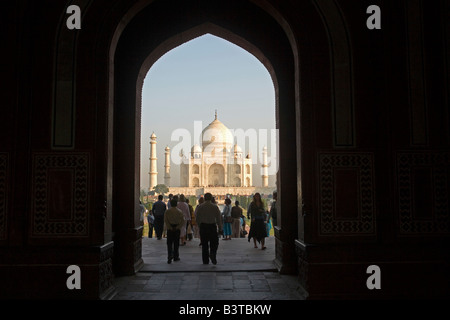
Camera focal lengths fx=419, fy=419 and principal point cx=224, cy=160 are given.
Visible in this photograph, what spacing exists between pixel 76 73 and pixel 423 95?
11.1 ft

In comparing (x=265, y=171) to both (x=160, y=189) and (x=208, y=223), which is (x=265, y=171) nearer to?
(x=160, y=189)

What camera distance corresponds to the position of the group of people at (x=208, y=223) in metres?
6.30

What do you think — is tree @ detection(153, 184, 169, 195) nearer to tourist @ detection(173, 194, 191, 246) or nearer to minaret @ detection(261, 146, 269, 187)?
minaret @ detection(261, 146, 269, 187)

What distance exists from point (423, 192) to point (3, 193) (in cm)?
398

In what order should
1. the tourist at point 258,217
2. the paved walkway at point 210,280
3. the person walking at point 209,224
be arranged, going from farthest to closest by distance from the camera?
the tourist at point 258,217 < the person walking at point 209,224 < the paved walkway at point 210,280

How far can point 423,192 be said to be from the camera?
A: 4.04m

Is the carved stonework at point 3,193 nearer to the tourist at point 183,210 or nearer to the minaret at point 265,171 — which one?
the tourist at point 183,210

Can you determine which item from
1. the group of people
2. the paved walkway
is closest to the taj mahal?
the group of people

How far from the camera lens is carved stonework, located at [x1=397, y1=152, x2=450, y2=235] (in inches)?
158

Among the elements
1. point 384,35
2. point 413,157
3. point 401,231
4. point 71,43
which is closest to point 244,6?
point 384,35

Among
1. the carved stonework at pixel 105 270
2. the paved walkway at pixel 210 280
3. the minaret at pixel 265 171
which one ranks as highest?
the minaret at pixel 265 171

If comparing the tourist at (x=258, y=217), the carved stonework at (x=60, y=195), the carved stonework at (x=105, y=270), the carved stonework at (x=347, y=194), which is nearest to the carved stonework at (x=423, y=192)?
the carved stonework at (x=347, y=194)

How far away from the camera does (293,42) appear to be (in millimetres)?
4438

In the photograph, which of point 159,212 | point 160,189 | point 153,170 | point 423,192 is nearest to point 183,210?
point 159,212
